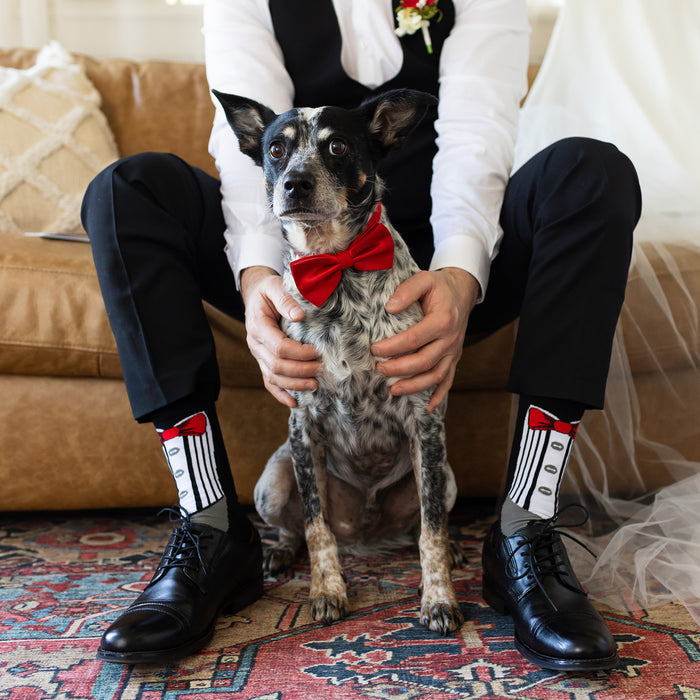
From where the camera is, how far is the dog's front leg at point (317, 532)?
133 centimetres

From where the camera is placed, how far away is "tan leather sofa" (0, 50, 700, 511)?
176 centimetres

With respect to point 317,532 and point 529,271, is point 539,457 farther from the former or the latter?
point 317,532

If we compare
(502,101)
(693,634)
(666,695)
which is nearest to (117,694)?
(666,695)

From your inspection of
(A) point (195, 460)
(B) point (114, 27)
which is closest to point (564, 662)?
(A) point (195, 460)

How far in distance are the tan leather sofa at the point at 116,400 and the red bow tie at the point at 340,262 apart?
0.56 m

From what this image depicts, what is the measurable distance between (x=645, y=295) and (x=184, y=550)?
51.9 inches

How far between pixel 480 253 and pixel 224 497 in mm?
751

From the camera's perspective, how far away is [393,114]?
55.1 inches

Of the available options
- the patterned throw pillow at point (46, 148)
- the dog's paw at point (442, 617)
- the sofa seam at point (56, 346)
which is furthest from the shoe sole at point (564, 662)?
the patterned throw pillow at point (46, 148)

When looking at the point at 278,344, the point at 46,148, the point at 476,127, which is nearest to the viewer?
the point at 278,344

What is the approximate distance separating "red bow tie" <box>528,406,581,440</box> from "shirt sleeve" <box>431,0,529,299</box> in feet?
1.06

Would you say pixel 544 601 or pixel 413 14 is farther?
pixel 413 14

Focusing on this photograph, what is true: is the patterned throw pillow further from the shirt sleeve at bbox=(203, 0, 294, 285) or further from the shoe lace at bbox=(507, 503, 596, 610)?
the shoe lace at bbox=(507, 503, 596, 610)

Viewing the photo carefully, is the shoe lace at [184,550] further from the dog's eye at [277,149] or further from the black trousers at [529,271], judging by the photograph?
the dog's eye at [277,149]
